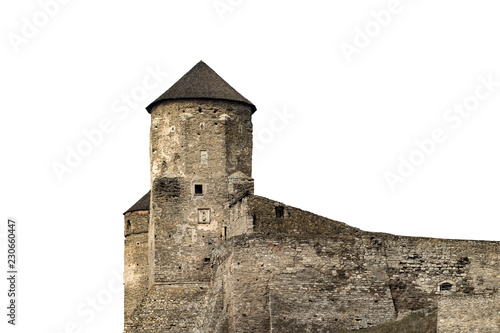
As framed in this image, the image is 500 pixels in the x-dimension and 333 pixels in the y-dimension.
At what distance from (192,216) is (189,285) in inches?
120

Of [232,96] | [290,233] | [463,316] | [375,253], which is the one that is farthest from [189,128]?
[463,316]

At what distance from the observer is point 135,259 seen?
5681cm

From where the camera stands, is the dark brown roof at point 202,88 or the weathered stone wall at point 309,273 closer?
the weathered stone wall at point 309,273

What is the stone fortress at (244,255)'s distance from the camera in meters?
46.1

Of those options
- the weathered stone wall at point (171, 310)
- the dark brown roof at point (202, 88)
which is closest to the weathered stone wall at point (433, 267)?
the weathered stone wall at point (171, 310)

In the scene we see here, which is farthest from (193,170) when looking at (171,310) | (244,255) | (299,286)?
(299,286)

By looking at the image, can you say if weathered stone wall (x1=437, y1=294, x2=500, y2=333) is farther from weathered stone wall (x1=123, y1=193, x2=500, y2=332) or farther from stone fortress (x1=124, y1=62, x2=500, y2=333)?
weathered stone wall (x1=123, y1=193, x2=500, y2=332)

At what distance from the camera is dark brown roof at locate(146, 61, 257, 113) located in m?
51.5

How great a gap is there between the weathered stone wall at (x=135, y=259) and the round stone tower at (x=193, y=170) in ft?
13.9

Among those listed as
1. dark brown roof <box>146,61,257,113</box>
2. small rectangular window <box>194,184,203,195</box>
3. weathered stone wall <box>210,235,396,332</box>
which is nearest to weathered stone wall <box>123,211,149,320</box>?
small rectangular window <box>194,184,203,195</box>

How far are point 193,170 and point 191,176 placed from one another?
0.29 metres

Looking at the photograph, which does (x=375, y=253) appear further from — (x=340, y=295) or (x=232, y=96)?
(x=232, y=96)

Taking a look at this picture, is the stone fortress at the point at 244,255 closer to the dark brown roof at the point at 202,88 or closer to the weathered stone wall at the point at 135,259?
the dark brown roof at the point at 202,88

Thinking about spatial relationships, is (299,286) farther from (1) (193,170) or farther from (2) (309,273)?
(1) (193,170)
